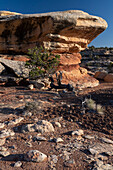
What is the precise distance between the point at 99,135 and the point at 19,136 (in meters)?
2.12

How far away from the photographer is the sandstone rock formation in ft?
38.3

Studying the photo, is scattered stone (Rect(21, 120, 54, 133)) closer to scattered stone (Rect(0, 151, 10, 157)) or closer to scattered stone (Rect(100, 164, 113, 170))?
scattered stone (Rect(0, 151, 10, 157))

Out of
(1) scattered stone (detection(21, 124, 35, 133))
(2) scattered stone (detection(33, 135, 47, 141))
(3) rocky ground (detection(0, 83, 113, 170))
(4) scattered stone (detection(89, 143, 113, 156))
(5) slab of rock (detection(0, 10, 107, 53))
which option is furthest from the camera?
(5) slab of rock (detection(0, 10, 107, 53))

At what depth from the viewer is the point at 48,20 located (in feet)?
38.0

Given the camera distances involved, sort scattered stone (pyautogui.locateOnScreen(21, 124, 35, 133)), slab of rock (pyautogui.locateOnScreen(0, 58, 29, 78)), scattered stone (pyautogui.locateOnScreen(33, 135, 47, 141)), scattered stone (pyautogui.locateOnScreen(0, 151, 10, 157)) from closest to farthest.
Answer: scattered stone (pyautogui.locateOnScreen(0, 151, 10, 157)), scattered stone (pyautogui.locateOnScreen(33, 135, 47, 141)), scattered stone (pyautogui.locateOnScreen(21, 124, 35, 133)), slab of rock (pyautogui.locateOnScreen(0, 58, 29, 78))

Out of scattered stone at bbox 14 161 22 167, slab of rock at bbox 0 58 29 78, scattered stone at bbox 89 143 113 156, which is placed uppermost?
slab of rock at bbox 0 58 29 78

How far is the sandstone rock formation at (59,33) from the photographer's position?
1167 centimetres

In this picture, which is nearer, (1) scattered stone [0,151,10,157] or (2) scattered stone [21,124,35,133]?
(1) scattered stone [0,151,10,157]

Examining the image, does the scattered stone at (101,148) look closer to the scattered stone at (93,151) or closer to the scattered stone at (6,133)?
the scattered stone at (93,151)

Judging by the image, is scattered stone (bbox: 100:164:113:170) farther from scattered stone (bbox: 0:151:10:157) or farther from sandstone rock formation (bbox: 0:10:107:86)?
sandstone rock formation (bbox: 0:10:107:86)

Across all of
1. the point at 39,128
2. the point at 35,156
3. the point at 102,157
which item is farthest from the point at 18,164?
the point at 102,157

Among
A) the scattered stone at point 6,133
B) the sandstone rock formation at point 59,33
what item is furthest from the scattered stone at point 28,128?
the sandstone rock formation at point 59,33

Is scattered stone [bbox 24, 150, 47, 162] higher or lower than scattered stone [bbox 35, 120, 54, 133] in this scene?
lower

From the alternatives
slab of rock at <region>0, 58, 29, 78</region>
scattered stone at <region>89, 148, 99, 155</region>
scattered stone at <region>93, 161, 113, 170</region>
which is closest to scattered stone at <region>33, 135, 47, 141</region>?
scattered stone at <region>89, 148, 99, 155</region>
